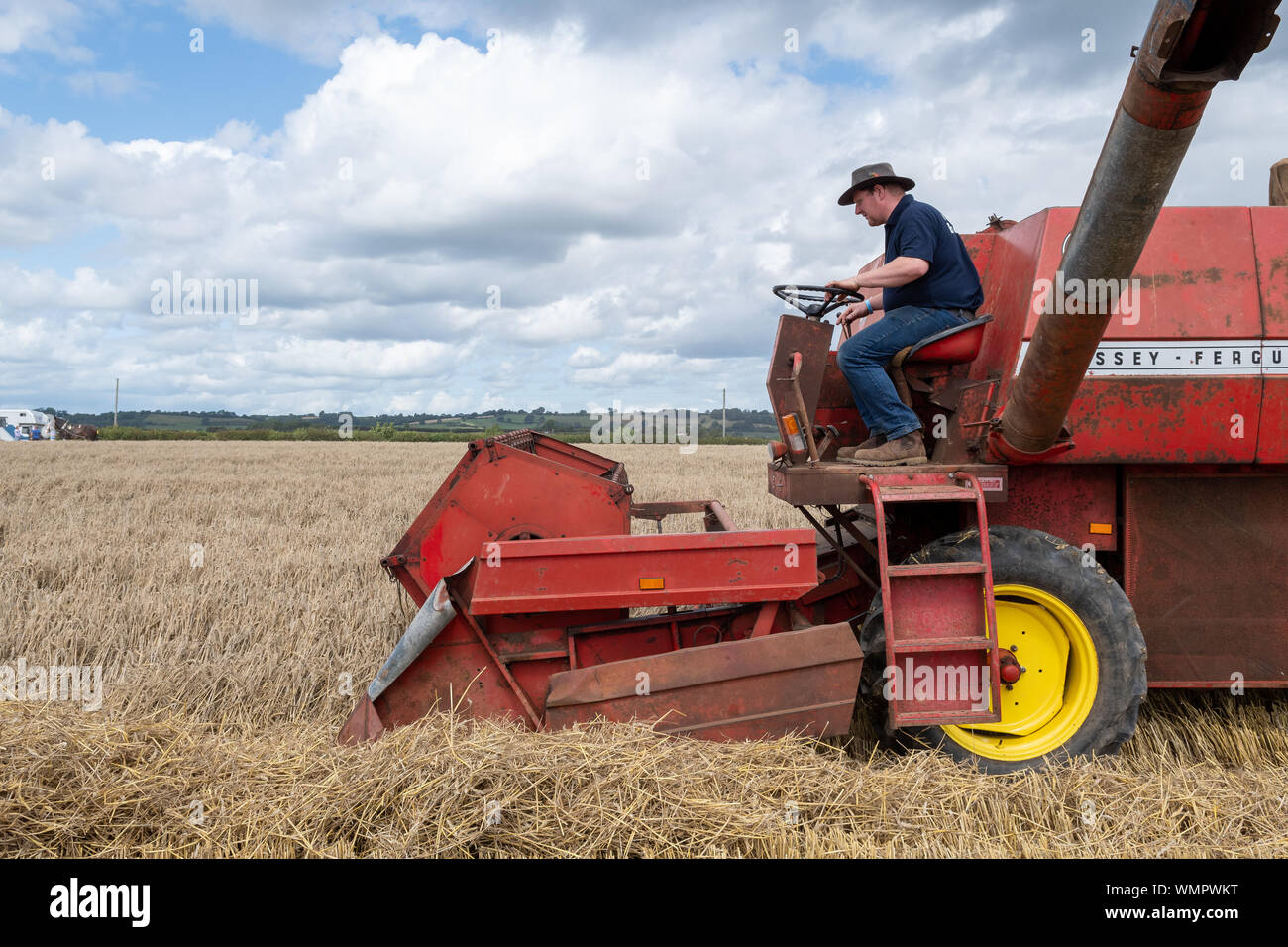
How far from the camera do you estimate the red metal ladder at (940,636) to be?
12.0 feet

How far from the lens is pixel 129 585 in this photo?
689cm

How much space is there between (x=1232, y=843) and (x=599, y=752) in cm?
237

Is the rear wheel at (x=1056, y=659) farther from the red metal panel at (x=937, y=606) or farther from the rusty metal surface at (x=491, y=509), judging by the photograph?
the rusty metal surface at (x=491, y=509)

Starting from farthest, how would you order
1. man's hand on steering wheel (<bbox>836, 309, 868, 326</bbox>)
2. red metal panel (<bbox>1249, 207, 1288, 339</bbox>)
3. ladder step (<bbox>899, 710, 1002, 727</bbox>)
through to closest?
man's hand on steering wheel (<bbox>836, 309, 868, 326</bbox>) → red metal panel (<bbox>1249, 207, 1288, 339</bbox>) → ladder step (<bbox>899, 710, 1002, 727</bbox>)

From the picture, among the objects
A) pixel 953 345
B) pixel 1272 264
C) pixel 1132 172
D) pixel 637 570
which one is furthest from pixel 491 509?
pixel 1272 264

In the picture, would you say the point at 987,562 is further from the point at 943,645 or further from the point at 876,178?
the point at 876,178

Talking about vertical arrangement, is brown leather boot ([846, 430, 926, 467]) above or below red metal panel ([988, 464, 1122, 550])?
above

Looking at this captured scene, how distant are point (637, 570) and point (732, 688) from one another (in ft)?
2.16

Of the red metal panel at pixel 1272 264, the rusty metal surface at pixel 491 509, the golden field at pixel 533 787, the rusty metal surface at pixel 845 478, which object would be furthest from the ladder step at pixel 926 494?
the red metal panel at pixel 1272 264

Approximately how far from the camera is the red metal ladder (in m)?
3.66

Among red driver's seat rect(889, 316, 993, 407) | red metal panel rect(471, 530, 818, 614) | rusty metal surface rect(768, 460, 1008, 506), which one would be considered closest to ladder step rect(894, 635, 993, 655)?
red metal panel rect(471, 530, 818, 614)

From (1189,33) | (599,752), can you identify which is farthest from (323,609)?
(1189,33)

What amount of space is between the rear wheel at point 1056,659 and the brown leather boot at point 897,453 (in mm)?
453

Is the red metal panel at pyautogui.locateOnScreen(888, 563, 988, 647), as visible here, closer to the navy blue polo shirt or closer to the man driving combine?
the man driving combine
